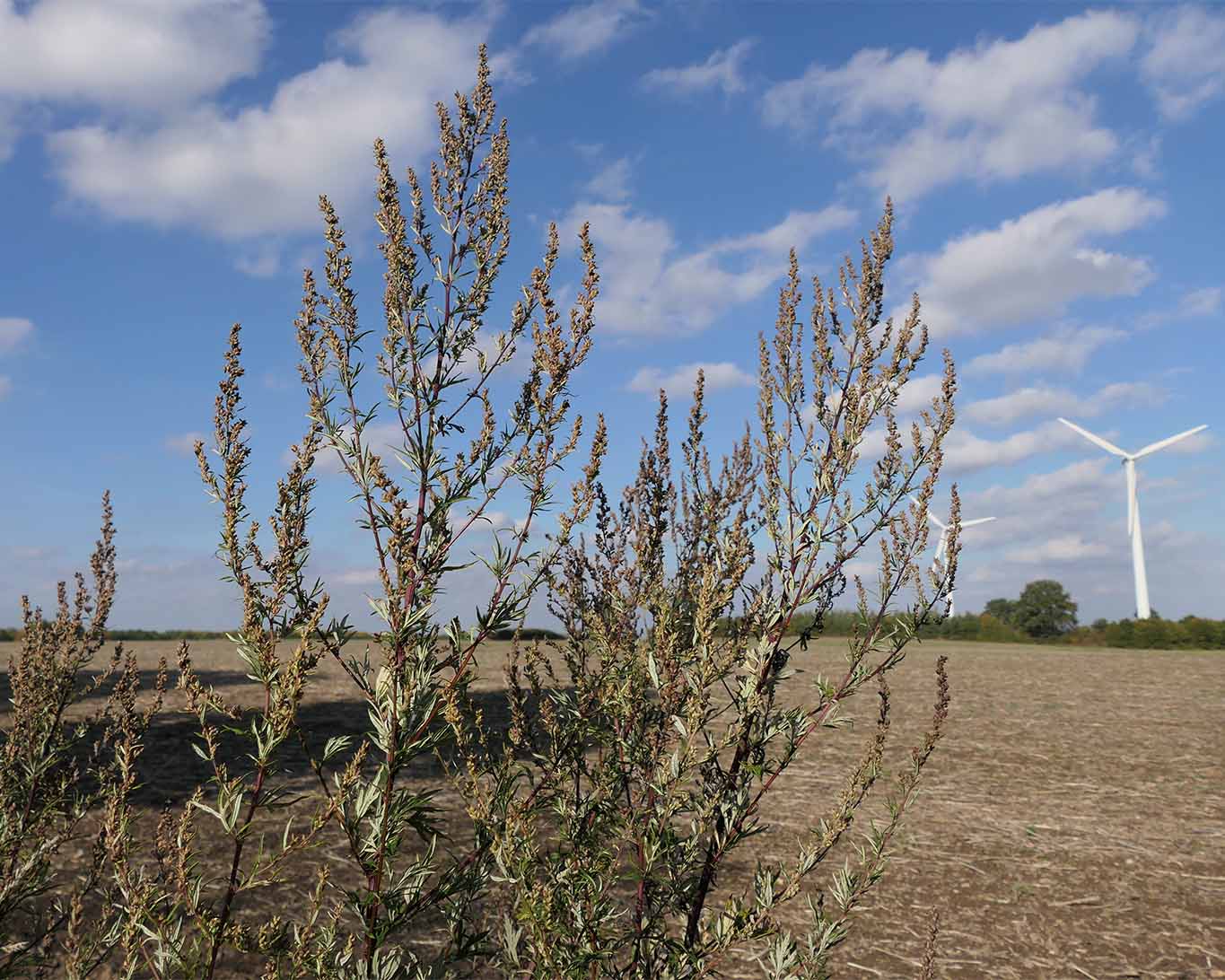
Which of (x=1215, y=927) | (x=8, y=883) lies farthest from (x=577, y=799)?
(x=1215, y=927)

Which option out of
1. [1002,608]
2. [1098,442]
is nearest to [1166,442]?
[1098,442]

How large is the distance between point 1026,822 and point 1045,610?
48539 mm

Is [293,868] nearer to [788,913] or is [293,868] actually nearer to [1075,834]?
[788,913]

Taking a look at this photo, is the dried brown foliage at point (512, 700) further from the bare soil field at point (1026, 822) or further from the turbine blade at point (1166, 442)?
the turbine blade at point (1166, 442)

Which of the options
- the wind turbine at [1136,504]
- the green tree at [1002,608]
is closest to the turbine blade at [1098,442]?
the wind turbine at [1136,504]

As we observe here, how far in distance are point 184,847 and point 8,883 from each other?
185 cm

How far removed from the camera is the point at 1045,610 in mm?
52688

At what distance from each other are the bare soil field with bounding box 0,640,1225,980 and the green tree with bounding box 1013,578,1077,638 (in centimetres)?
3381

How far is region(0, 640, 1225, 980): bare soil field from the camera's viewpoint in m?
6.61

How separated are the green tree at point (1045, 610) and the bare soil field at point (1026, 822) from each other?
111ft

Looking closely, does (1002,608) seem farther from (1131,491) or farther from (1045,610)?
(1131,491)

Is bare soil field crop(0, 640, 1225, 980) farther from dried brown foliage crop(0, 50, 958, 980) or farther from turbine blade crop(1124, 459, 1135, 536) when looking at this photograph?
turbine blade crop(1124, 459, 1135, 536)

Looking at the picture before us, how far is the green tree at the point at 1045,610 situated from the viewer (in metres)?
50.3

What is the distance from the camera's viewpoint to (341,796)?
243cm
